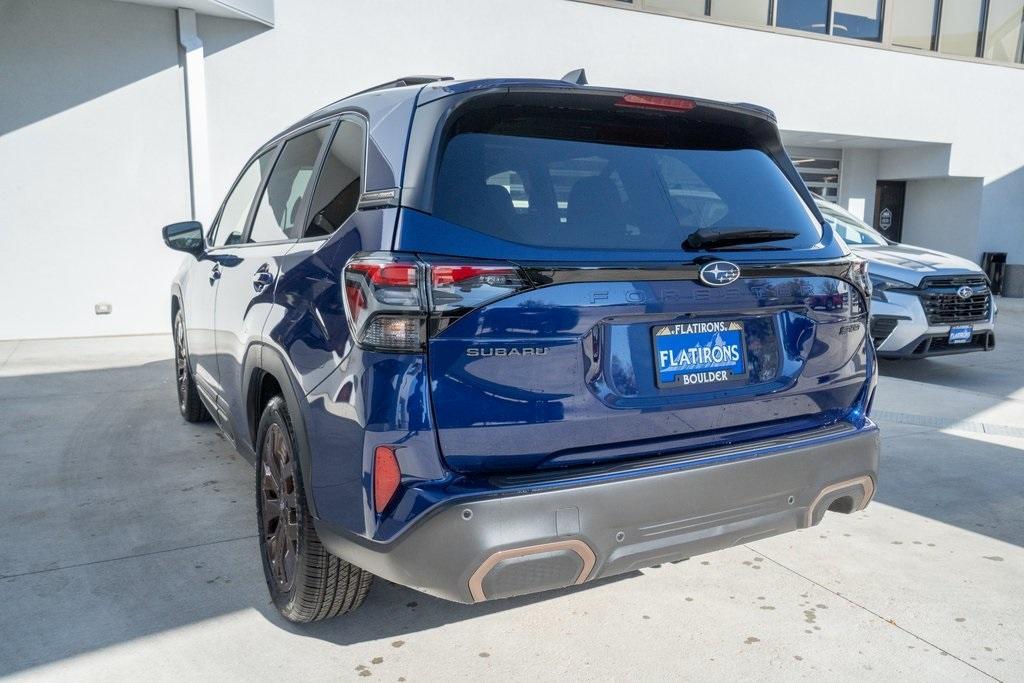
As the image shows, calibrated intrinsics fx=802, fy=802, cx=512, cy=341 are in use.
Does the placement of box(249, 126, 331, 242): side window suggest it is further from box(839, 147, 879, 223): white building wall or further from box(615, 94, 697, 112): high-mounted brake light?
box(839, 147, 879, 223): white building wall

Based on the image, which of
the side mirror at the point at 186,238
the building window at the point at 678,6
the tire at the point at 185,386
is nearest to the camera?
the side mirror at the point at 186,238

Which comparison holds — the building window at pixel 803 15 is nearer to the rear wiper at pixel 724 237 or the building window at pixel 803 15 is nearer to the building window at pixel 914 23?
the building window at pixel 914 23

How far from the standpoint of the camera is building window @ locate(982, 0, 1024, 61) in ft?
54.0

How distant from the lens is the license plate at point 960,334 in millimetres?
7172

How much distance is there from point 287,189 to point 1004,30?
18313 millimetres

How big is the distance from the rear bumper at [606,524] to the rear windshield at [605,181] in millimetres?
697

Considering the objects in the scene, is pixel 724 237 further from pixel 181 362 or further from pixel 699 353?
pixel 181 362

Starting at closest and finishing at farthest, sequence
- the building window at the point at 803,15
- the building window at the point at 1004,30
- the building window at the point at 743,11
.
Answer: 1. the building window at the point at 743,11
2. the building window at the point at 803,15
3. the building window at the point at 1004,30

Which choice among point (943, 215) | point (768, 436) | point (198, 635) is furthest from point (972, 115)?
point (198, 635)

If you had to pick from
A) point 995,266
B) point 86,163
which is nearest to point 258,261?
point 86,163

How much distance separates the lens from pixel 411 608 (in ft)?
9.80

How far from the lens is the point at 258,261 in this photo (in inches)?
126

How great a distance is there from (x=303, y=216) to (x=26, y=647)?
1.74m

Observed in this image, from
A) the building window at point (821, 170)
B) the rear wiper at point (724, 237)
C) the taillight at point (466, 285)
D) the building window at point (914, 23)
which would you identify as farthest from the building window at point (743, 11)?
the taillight at point (466, 285)
